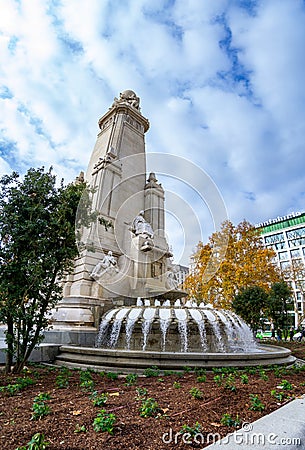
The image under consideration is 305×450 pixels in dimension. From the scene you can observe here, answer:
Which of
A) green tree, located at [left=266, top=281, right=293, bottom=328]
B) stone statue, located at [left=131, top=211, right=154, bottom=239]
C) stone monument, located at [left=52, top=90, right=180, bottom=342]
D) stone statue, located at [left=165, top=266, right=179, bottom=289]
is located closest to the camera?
stone monument, located at [left=52, top=90, right=180, bottom=342]

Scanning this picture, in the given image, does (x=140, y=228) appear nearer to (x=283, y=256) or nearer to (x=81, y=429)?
(x=81, y=429)

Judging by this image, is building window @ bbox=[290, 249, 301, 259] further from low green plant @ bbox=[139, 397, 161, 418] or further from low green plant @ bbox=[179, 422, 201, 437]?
low green plant @ bbox=[179, 422, 201, 437]

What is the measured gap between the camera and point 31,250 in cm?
618

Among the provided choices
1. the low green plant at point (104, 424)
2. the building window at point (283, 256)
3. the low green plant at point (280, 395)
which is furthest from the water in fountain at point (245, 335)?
the building window at point (283, 256)

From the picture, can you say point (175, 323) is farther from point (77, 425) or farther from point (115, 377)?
point (77, 425)

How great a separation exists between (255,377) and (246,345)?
4842 millimetres

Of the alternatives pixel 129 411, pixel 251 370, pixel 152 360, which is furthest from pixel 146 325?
pixel 129 411

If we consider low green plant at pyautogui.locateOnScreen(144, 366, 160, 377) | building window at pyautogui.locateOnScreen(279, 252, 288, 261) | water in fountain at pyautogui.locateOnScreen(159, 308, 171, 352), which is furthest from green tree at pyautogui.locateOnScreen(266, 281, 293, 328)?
building window at pyautogui.locateOnScreen(279, 252, 288, 261)

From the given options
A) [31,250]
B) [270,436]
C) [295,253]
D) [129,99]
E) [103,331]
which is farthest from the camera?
[295,253]

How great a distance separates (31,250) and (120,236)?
33.2 feet

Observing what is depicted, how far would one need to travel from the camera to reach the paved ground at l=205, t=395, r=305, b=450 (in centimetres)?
225

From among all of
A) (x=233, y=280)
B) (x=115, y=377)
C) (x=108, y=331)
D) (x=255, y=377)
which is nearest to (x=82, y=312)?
(x=108, y=331)

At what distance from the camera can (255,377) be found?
18.3 ft

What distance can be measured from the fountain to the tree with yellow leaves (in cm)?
885
